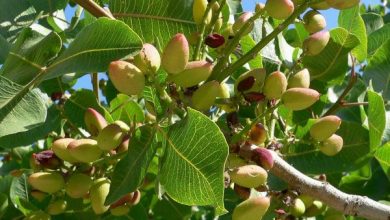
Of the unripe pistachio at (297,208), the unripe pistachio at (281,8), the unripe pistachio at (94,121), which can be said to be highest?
the unripe pistachio at (281,8)

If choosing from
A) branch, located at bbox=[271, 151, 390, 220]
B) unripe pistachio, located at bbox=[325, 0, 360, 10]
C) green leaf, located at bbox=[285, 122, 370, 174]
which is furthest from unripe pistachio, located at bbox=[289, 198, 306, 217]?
unripe pistachio, located at bbox=[325, 0, 360, 10]

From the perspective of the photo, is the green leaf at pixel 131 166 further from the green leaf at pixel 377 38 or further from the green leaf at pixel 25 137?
the green leaf at pixel 377 38

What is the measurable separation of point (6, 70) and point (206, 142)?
0.35 m

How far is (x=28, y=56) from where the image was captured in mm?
1034

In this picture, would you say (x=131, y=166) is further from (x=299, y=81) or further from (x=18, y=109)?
(x=299, y=81)

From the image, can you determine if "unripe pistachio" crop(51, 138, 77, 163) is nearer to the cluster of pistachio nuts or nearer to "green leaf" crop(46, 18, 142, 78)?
the cluster of pistachio nuts

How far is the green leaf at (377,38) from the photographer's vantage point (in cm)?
151

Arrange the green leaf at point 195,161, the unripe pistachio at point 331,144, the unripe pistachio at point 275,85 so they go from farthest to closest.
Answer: the unripe pistachio at point 331,144, the unripe pistachio at point 275,85, the green leaf at point 195,161

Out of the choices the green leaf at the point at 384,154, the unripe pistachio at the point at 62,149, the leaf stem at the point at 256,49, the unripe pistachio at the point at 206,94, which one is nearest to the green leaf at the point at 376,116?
the green leaf at the point at 384,154

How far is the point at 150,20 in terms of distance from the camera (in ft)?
3.92

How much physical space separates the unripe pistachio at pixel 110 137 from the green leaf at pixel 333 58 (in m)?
0.55

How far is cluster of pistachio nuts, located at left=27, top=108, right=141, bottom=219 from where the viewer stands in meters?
1.04

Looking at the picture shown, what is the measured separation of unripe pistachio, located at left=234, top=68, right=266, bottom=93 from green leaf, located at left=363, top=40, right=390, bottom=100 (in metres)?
0.42

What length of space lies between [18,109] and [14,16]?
38 cm
